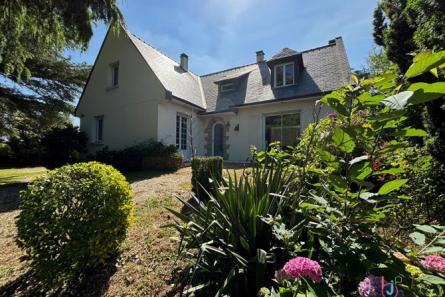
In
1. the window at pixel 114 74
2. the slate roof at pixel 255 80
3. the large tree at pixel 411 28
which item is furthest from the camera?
the window at pixel 114 74

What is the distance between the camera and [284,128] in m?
12.2

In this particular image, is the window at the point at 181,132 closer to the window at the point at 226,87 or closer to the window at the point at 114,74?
the window at the point at 226,87

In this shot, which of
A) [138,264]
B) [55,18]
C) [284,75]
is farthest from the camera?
[284,75]

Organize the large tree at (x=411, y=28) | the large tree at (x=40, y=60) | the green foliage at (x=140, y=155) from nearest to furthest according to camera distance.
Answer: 1. the large tree at (x=411, y=28)
2. the large tree at (x=40, y=60)
3. the green foliage at (x=140, y=155)

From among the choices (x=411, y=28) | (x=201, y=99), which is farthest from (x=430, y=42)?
(x=201, y=99)

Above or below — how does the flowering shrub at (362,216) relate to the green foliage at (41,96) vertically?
below

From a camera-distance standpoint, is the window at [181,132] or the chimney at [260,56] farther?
the chimney at [260,56]

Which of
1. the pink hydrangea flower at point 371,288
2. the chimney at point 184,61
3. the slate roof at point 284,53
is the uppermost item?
the chimney at point 184,61

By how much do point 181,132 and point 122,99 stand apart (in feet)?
12.7

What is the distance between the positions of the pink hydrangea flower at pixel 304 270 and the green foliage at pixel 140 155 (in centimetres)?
1010

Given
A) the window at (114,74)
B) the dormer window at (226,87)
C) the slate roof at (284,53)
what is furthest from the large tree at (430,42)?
the window at (114,74)

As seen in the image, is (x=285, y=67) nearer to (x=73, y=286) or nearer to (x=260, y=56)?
(x=260, y=56)

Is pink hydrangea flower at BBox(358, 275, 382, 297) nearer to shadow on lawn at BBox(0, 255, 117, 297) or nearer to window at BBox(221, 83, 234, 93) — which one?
shadow on lawn at BBox(0, 255, 117, 297)

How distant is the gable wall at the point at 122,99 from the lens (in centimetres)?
1238
